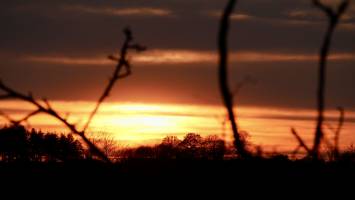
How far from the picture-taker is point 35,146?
2.82 metres

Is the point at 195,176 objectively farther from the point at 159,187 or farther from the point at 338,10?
the point at 338,10

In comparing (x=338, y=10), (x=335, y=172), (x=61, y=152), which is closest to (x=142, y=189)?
(x=61, y=152)

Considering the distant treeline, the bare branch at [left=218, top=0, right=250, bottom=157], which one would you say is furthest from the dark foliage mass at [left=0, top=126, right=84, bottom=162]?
the bare branch at [left=218, top=0, right=250, bottom=157]

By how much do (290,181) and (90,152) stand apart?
44.9 inches

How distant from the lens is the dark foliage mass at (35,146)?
8.50ft

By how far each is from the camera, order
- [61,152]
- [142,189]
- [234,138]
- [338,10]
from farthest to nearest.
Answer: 1. [61,152]
2. [142,189]
3. [234,138]
4. [338,10]

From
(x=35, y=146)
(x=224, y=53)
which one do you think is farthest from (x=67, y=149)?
(x=224, y=53)

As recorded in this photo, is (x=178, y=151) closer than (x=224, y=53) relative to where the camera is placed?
No

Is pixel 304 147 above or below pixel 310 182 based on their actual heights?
above

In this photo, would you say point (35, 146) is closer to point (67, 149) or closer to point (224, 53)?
point (67, 149)

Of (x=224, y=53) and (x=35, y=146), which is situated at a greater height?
(x=224, y=53)

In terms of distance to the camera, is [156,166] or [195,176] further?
[156,166]

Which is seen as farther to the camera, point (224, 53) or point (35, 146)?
point (35, 146)

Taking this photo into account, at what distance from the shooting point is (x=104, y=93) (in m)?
2.50
